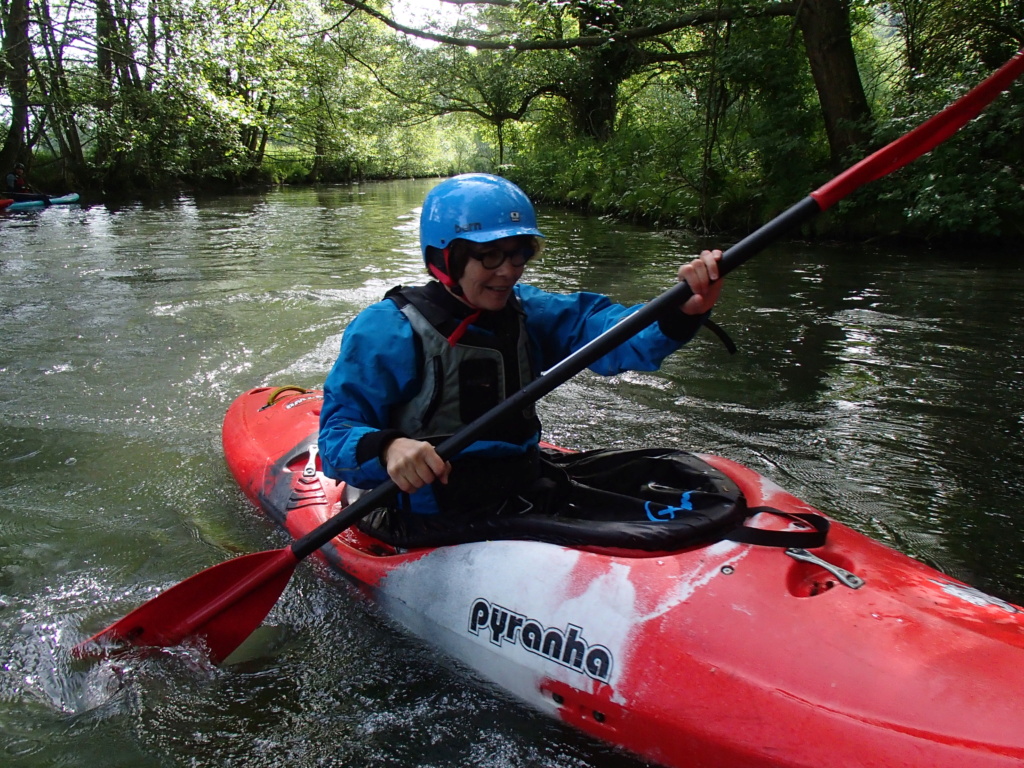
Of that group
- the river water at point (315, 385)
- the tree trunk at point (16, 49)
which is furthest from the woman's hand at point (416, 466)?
the tree trunk at point (16, 49)

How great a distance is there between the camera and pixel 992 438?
3.70 m

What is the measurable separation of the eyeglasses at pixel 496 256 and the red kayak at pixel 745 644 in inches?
31.7

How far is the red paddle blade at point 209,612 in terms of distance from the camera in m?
2.38

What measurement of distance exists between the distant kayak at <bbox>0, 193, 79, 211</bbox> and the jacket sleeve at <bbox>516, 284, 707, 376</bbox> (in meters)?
15.9

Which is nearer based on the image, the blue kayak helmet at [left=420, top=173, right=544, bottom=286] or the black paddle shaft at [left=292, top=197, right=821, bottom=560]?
the black paddle shaft at [left=292, top=197, right=821, bottom=560]

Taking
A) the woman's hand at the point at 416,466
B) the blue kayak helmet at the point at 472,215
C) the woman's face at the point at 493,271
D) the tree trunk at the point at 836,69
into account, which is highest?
the tree trunk at the point at 836,69

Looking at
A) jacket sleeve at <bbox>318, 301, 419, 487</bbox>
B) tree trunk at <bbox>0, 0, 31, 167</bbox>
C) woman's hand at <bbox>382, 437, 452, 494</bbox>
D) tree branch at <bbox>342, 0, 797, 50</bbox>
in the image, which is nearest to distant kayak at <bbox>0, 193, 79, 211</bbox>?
tree trunk at <bbox>0, 0, 31, 167</bbox>

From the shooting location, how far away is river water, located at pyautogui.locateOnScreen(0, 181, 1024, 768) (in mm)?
2072

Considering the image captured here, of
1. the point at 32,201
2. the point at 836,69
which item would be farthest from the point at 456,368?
the point at 32,201

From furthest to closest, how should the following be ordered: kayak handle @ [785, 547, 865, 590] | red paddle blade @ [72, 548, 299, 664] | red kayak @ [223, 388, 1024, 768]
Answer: red paddle blade @ [72, 548, 299, 664] < kayak handle @ [785, 547, 865, 590] < red kayak @ [223, 388, 1024, 768]

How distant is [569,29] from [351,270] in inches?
464

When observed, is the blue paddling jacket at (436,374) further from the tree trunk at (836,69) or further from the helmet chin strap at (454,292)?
the tree trunk at (836,69)

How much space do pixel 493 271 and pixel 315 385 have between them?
318cm

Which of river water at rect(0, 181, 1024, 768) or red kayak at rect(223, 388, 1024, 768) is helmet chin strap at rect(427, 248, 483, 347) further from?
river water at rect(0, 181, 1024, 768)
